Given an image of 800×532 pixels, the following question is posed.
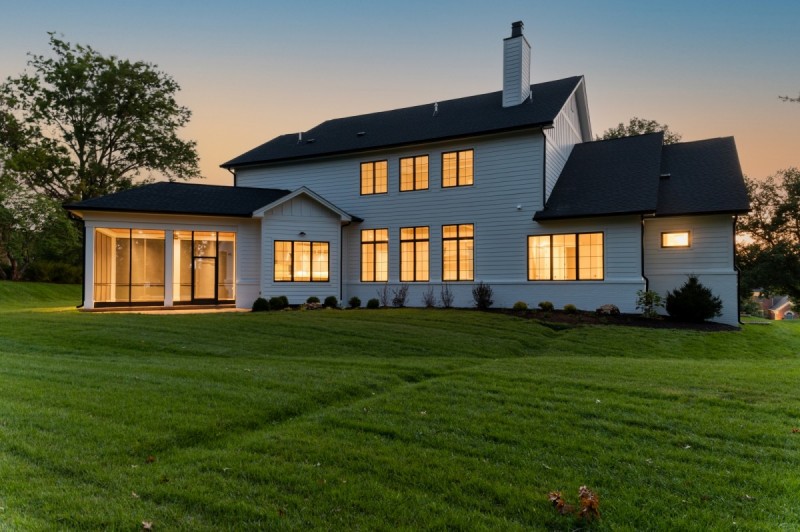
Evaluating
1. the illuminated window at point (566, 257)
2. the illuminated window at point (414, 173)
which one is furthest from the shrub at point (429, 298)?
the illuminated window at point (414, 173)

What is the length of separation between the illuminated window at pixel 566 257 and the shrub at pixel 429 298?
12.3 feet

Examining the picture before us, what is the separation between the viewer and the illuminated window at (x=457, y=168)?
1819 cm

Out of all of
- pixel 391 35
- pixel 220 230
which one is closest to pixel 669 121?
→ pixel 391 35

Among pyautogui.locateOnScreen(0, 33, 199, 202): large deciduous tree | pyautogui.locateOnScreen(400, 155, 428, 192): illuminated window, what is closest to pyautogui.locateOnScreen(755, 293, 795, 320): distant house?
pyautogui.locateOnScreen(400, 155, 428, 192): illuminated window

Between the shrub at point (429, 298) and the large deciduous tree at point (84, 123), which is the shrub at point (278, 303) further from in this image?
the large deciduous tree at point (84, 123)

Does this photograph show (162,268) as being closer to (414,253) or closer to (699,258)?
(414,253)

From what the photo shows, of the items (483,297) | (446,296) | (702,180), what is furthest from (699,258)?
(446,296)

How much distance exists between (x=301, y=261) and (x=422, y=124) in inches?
310

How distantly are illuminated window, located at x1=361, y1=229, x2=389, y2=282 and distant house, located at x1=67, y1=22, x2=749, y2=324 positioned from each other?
5cm

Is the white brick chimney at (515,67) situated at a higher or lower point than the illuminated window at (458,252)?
higher

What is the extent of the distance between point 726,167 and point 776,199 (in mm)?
15165

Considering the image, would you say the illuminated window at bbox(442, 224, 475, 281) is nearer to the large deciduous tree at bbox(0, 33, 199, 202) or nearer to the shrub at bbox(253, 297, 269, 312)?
the shrub at bbox(253, 297, 269, 312)

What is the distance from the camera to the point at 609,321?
567 inches

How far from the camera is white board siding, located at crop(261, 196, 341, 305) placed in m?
18.0
